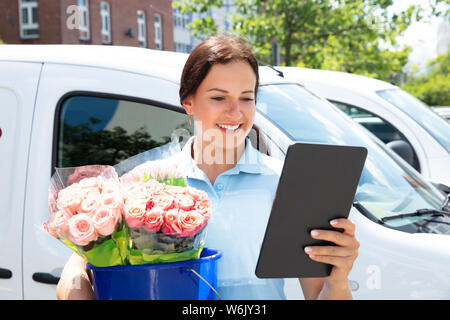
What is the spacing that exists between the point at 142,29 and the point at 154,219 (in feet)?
6.57

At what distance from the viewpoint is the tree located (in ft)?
36.2

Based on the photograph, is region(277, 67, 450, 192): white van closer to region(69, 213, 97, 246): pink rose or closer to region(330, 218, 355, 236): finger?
region(330, 218, 355, 236): finger

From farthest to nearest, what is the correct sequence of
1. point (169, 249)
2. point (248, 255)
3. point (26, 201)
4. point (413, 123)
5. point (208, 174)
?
point (413, 123)
point (26, 201)
point (208, 174)
point (248, 255)
point (169, 249)

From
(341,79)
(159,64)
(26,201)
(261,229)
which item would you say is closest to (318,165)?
(261,229)

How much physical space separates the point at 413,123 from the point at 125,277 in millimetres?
3512

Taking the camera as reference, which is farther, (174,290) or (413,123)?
(413,123)

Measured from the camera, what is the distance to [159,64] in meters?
2.51

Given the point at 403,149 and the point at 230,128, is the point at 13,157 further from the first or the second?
the point at 403,149

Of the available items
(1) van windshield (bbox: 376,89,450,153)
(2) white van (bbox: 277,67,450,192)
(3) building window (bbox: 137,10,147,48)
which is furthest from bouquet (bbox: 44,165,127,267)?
(1) van windshield (bbox: 376,89,450,153)

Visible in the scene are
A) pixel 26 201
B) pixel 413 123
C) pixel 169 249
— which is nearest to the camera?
pixel 169 249

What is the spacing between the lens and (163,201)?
128 cm

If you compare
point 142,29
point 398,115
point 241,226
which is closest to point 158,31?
point 142,29

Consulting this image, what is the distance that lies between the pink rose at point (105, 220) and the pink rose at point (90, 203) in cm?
2

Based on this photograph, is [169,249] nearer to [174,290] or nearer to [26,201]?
[174,290]
